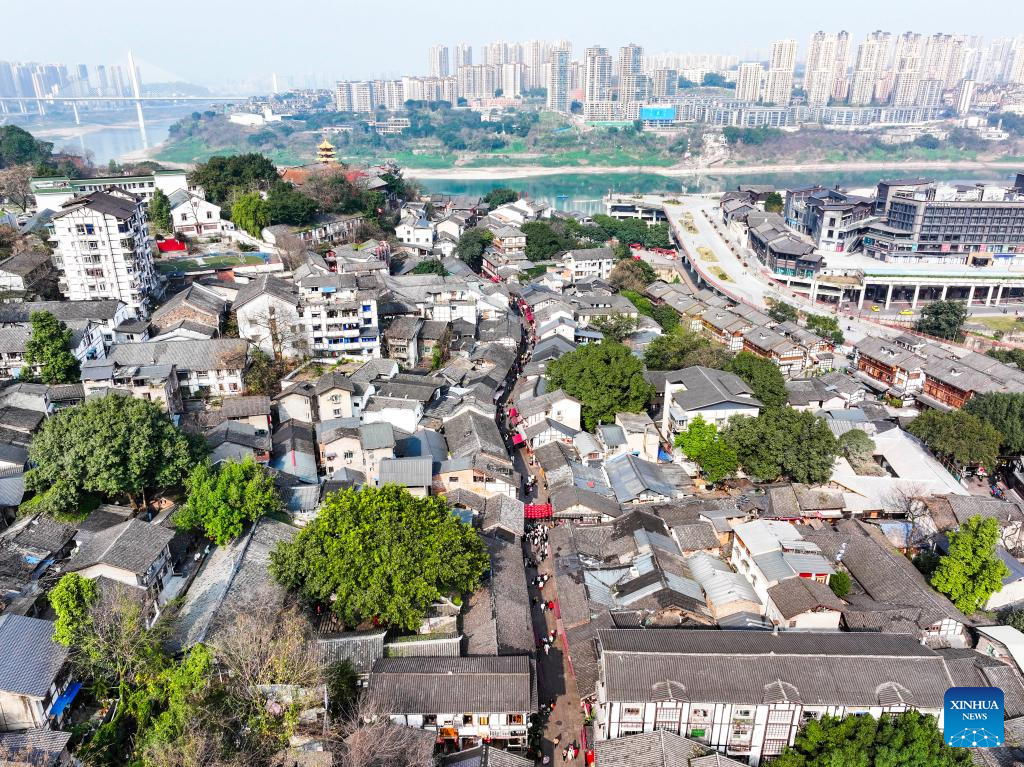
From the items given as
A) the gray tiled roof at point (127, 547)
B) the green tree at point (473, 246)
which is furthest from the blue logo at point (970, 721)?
the green tree at point (473, 246)

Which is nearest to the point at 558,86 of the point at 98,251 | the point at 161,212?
the point at 161,212

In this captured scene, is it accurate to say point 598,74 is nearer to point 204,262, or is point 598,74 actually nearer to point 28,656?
point 204,262

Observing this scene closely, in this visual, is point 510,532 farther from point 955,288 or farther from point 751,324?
point 955,288

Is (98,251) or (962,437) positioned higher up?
(98,251)

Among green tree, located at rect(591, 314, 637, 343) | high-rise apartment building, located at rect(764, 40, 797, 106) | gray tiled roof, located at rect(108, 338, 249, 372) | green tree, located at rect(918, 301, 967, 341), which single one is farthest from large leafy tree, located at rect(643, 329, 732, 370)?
high-rise apartment building, located at rect(764, 40, 797, 106)

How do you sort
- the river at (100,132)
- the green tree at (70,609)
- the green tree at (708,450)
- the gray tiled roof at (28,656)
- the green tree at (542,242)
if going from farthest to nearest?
the river at (100,132), the green tree at (542,242), the green tree at (708,450), the green tree at (70,609), the gray tiled roof at (28,656)

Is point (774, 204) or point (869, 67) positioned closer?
point (774, 204)

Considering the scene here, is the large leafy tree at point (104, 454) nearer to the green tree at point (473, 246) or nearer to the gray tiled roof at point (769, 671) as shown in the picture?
the gray tiled roof at point (769, 671)
